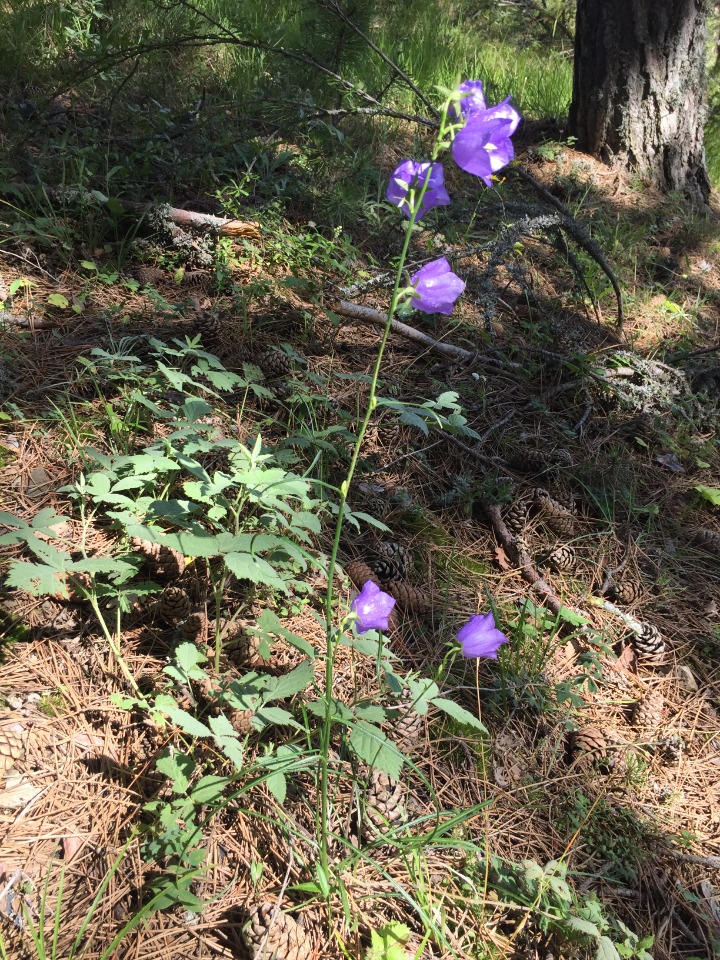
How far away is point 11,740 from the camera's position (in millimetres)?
1401

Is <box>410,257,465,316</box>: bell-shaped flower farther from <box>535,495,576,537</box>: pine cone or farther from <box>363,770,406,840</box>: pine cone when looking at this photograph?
<box>535,495,576,537</box>: pine cone

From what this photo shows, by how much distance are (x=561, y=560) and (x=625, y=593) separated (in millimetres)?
239

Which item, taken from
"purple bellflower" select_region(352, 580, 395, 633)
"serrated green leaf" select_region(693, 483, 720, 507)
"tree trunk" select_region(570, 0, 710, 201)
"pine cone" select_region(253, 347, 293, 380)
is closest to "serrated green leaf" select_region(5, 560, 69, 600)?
"purple bellflower" select_region(352, 580, 395, 633)

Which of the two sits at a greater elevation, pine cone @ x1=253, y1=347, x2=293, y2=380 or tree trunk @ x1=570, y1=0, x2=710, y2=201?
tree trunk @ x1=570, y1=0, x2=710, y2=201

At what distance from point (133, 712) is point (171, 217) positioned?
2.21 m

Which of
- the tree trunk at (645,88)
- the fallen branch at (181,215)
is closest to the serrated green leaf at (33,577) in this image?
the fallen branch at (181,215)

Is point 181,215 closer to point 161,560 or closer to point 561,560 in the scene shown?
point 161,560

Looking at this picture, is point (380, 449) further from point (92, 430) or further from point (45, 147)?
point (45, 147)

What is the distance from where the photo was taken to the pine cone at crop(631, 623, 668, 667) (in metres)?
2.07

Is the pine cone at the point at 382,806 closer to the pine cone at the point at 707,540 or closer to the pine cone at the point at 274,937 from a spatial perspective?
the pine cone at the point at 274,937

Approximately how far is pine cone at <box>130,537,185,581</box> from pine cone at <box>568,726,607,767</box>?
114 centimetres

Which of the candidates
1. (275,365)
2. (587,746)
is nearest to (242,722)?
(587,746)

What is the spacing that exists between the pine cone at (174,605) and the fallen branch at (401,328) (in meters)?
1.58

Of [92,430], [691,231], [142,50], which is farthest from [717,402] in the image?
[142,50]
